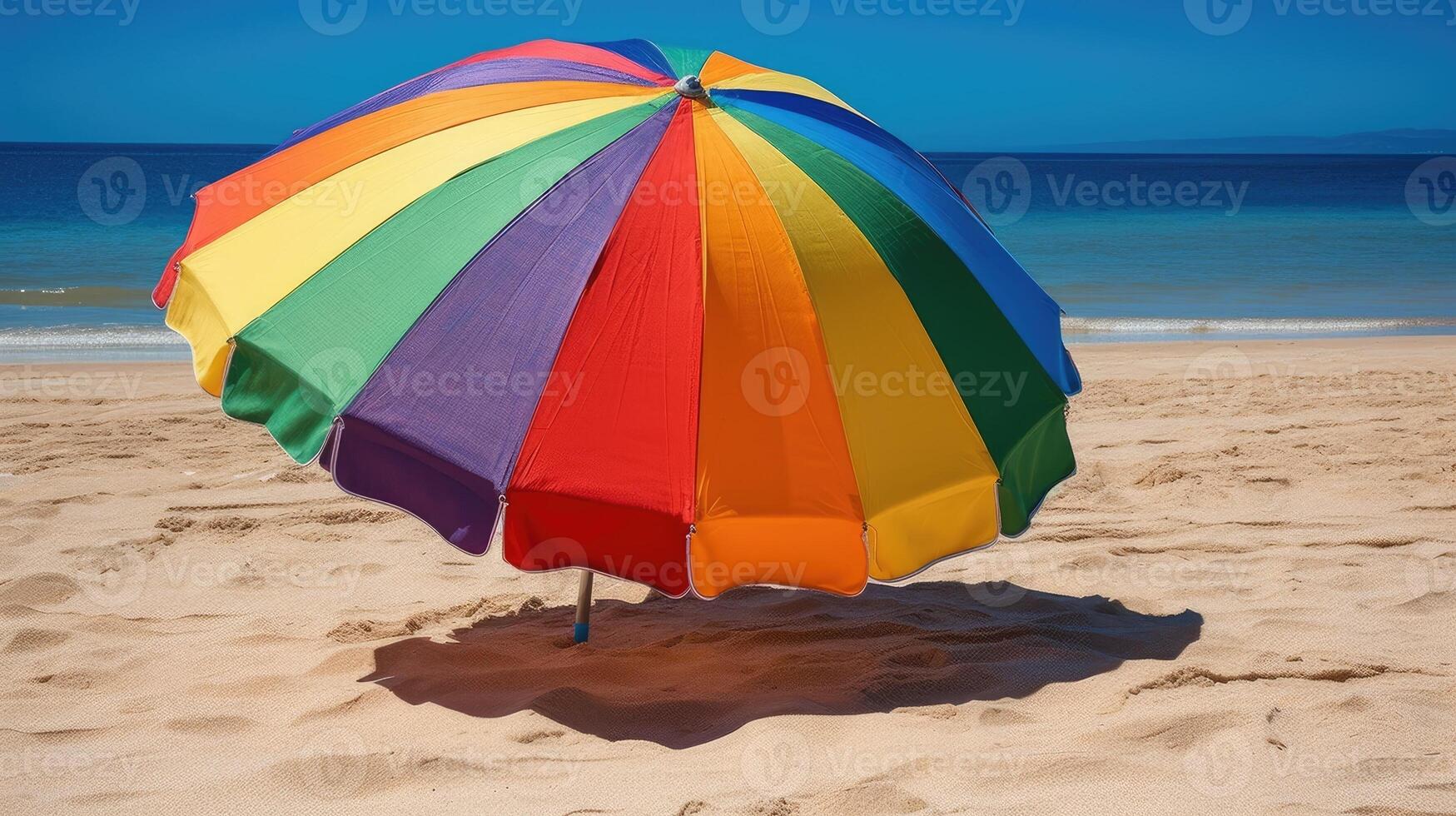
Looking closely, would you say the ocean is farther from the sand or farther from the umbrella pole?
the umbrella pole

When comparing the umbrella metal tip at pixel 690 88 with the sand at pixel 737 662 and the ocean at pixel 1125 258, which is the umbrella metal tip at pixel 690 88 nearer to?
the sand at pixel 737 662

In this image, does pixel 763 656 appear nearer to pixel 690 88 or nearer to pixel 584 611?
pixel 584 611

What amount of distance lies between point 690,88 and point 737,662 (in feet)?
5.99

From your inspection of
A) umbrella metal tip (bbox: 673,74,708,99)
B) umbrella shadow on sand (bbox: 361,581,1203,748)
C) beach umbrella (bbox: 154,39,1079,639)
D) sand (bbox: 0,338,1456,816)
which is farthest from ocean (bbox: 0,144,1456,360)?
umbrella metal tip (bbox: 673,74,708,99)

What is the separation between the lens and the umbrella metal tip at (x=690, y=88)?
10.9 feet

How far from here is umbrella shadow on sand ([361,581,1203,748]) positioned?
324 cm

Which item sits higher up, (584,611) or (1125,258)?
(1125,258)

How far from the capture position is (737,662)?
3.59 meters

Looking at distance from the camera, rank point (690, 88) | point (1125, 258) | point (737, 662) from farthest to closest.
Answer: point (1125, 258)
point (737, 662)
point (690, 88)

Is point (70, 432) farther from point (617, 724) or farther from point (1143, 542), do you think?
point (1143, 542)

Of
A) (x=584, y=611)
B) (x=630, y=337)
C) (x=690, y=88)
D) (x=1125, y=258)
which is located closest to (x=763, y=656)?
(x=584, y=611)

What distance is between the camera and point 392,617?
153 inches

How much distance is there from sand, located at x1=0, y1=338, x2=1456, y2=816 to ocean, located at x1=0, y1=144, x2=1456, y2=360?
6238 mm

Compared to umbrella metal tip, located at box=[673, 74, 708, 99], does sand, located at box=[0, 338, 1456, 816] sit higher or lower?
lower
